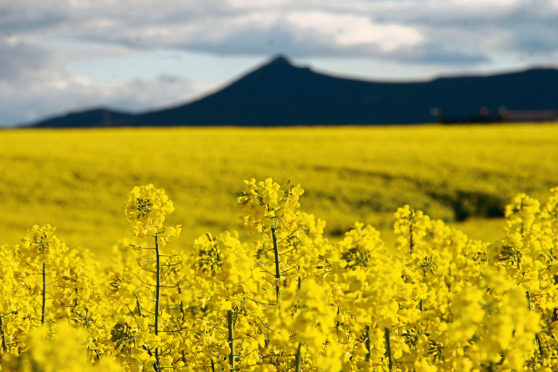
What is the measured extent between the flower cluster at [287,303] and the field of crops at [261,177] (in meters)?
17.2

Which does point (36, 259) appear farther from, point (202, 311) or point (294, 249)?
point (294, 249)

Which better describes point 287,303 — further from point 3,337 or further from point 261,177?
point 261,177

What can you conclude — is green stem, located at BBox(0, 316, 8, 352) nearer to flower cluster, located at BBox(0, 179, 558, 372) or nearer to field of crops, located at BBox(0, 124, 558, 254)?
flower cluster, located at BBox(0, 179, 558, 372)

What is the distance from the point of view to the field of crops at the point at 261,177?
30266mm

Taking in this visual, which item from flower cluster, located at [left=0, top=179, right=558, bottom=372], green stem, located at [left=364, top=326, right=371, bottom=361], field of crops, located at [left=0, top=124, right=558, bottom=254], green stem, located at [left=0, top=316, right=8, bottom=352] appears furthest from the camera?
field of crops, located at [left=0, top=124, right=558, bottom=254]

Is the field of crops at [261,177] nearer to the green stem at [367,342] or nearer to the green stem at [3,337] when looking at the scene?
the green stem at [3,337]

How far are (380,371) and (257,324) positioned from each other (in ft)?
5.89

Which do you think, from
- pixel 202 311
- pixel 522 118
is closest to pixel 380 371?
pixel 202 311

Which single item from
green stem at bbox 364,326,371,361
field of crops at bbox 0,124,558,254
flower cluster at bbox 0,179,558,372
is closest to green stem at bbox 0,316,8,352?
flower cluster at bbox 0,179,558,372

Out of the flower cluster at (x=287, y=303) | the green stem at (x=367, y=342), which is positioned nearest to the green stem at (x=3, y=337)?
the flower cluster at (x=287, y=303)

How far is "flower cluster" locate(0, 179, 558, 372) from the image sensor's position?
182 inches

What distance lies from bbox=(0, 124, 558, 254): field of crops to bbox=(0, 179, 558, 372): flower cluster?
17233 mm

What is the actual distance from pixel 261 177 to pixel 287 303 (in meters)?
30.0

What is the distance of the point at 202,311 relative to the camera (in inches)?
312
